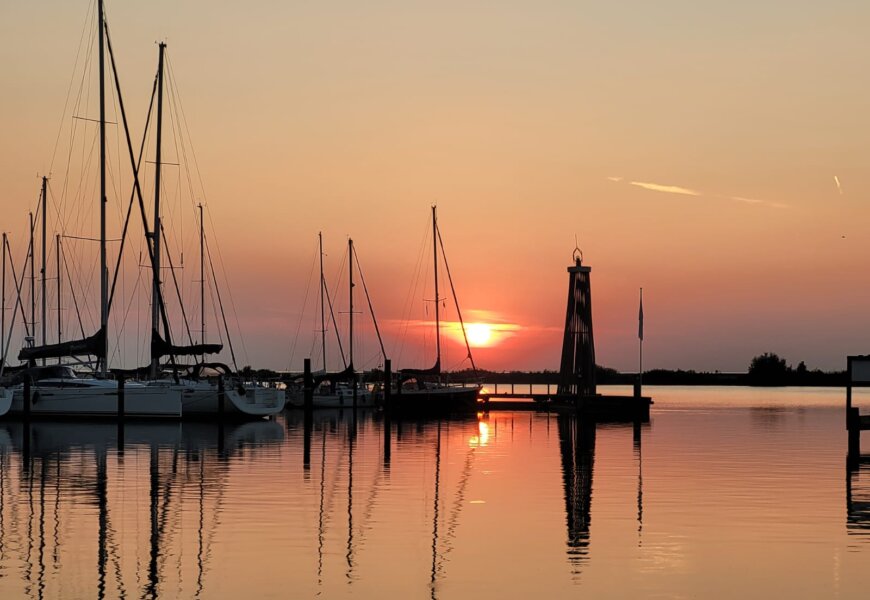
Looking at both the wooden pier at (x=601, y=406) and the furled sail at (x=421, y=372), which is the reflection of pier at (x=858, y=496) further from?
the furled sail at (x=421, y=372)

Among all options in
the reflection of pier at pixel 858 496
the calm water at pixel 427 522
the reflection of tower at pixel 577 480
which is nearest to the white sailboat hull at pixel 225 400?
the reflection of tower at pixel 577 480

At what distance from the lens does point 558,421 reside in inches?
2849

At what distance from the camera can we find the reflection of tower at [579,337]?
68.9 m

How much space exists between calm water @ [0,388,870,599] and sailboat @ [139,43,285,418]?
1511 centimetres

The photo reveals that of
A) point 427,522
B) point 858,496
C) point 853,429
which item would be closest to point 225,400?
point 853,429

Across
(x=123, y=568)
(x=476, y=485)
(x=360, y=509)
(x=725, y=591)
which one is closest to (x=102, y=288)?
(x=476, y=485)

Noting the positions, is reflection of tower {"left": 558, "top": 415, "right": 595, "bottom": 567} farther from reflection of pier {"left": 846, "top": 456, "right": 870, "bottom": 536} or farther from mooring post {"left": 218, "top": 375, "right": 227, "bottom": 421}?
mooring post {"left": 218, "top": 375, "right": 227, "bottom": 421}

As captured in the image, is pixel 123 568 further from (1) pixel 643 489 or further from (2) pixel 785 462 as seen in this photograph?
(2) pixel 785 462

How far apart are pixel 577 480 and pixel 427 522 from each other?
32.3 feet

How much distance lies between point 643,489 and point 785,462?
11.7 m

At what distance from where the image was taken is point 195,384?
66812 millimetres

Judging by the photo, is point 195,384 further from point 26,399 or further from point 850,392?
point 850,392

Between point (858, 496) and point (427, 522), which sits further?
point (858, 496)

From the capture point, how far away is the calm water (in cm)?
1898
